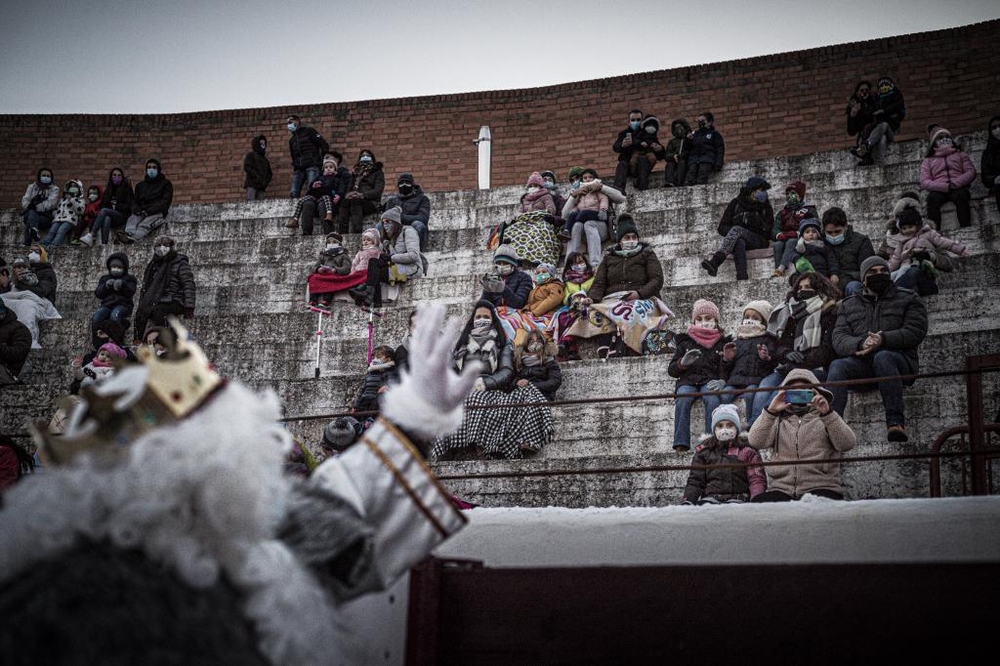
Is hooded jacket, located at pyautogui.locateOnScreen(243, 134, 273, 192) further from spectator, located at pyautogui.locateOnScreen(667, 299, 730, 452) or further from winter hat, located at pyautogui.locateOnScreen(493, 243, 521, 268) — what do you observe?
spectator, located at pyautogui.locateOnScreen(667, 299, 730, 452)

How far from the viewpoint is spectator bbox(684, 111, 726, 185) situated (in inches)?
533

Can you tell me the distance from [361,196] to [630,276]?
4.57 m

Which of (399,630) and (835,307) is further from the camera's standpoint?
(835,307)

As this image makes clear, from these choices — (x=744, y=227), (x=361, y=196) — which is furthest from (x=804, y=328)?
(x=361, y=196)

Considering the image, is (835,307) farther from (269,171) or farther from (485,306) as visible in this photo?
(269,171)

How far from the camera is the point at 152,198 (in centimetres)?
1497

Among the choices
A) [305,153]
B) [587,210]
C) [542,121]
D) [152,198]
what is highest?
[542,121]

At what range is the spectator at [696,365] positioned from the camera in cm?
821

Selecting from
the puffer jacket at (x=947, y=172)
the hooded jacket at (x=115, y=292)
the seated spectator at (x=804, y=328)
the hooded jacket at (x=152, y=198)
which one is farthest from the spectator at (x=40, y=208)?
the puffer jacket at (x=947, y=172)

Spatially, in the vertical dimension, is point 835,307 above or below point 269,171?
below

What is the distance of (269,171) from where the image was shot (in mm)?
16578

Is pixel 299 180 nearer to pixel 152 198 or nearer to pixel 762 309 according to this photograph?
pixel 152 198

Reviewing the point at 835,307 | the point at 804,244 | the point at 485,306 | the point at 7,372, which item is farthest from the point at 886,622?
the point at 7,372

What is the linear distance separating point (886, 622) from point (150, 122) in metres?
17.7
